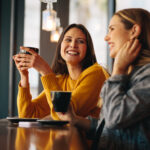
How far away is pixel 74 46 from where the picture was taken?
172 cm

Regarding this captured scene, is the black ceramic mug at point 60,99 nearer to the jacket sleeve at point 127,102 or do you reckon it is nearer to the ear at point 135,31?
the jacket sleeve at point 127,102

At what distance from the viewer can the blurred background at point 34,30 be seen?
4523 mm

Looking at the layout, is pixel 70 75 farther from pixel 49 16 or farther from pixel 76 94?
pixel 49 16

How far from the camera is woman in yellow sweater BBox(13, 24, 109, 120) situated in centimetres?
147

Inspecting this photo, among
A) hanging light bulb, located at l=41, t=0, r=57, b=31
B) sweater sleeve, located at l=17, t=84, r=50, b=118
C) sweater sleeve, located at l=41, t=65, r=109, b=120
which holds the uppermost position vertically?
hanging light bulb, located at l=41, t=0, r=57, b=31

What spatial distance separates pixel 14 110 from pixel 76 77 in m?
3.01

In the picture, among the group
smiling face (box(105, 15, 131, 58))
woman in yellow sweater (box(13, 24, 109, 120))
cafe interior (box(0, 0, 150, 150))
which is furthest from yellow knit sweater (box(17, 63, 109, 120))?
cafe interior (box(0, 0, 150, 150))

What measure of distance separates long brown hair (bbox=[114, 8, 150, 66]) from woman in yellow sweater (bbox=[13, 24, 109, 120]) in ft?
1.88

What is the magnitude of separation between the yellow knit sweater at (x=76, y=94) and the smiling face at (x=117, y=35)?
0.51 metres

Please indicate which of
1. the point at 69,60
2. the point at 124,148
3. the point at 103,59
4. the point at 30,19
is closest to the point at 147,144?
the point at 124,148

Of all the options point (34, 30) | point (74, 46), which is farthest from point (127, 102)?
point (34, 30)

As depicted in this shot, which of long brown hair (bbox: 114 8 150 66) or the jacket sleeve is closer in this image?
the jacket sleeve

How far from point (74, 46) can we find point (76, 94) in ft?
1.23

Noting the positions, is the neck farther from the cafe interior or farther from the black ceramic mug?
the cafe interior
